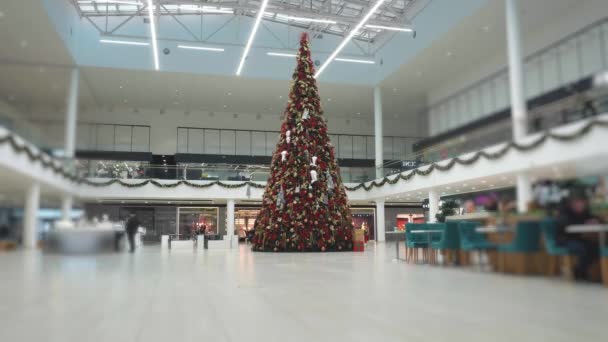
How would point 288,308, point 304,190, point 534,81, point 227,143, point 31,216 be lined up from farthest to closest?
1. point 227,143
2. point 304,190
3. point 534,81
4. point 288,308
5. point 31,216

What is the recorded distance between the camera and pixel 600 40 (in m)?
5.57

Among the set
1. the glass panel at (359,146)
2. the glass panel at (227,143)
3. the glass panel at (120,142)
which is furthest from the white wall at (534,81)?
the glass panel at (227,143)

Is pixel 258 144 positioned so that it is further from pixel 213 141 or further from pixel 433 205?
pixel 433 205

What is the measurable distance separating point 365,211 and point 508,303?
34.0 m

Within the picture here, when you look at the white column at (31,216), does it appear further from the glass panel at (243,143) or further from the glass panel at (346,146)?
the glass panel at (243,143)

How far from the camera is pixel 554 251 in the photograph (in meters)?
6.00

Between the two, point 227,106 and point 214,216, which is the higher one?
point 227,106

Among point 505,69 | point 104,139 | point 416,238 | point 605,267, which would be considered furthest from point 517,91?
point 416,238

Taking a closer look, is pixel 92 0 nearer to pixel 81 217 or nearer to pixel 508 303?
pixel 81 217

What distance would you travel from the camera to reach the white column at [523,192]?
347 cm

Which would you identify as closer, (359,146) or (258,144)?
(258,144)

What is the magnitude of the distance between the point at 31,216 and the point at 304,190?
42.8 feet

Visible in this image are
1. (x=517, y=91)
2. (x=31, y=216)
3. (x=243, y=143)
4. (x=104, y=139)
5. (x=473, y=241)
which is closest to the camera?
(x=31, y=216)

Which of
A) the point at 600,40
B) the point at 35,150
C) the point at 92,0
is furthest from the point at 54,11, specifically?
the point at 600,40
